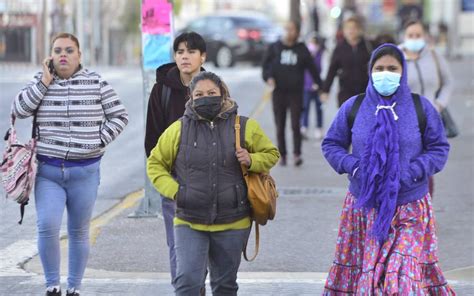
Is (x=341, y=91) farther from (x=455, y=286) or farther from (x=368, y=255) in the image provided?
(x=368, y=255)

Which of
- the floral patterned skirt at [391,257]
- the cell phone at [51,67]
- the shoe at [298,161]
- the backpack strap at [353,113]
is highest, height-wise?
the cell phone at [51,67]

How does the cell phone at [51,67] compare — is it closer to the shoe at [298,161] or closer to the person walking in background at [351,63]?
the person walking in background at [351,63]

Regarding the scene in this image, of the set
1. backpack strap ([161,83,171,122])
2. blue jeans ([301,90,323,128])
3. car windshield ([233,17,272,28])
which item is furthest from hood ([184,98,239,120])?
car windshield ([233,17,272,28])

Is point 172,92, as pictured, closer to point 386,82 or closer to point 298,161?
point 386,82

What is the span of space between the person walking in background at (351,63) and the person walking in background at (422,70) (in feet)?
10.0

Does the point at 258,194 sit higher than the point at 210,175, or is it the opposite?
the point at 210,175

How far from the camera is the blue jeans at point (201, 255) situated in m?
6.42

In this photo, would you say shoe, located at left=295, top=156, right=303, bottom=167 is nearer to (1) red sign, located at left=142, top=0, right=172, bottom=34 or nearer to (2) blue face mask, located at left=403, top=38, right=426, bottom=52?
(1) red sign, located at left=142, top=0, right=172, bottom=34

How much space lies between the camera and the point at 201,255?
6441 mm

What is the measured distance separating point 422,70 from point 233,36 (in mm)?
24532

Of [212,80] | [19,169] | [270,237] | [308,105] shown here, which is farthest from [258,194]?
[308,105]

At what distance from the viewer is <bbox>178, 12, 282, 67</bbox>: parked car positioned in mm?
34938

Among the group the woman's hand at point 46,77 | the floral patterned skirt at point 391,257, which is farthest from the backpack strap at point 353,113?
the woman's hand at point 46,77

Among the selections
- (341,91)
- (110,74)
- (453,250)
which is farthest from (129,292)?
(110,74)
